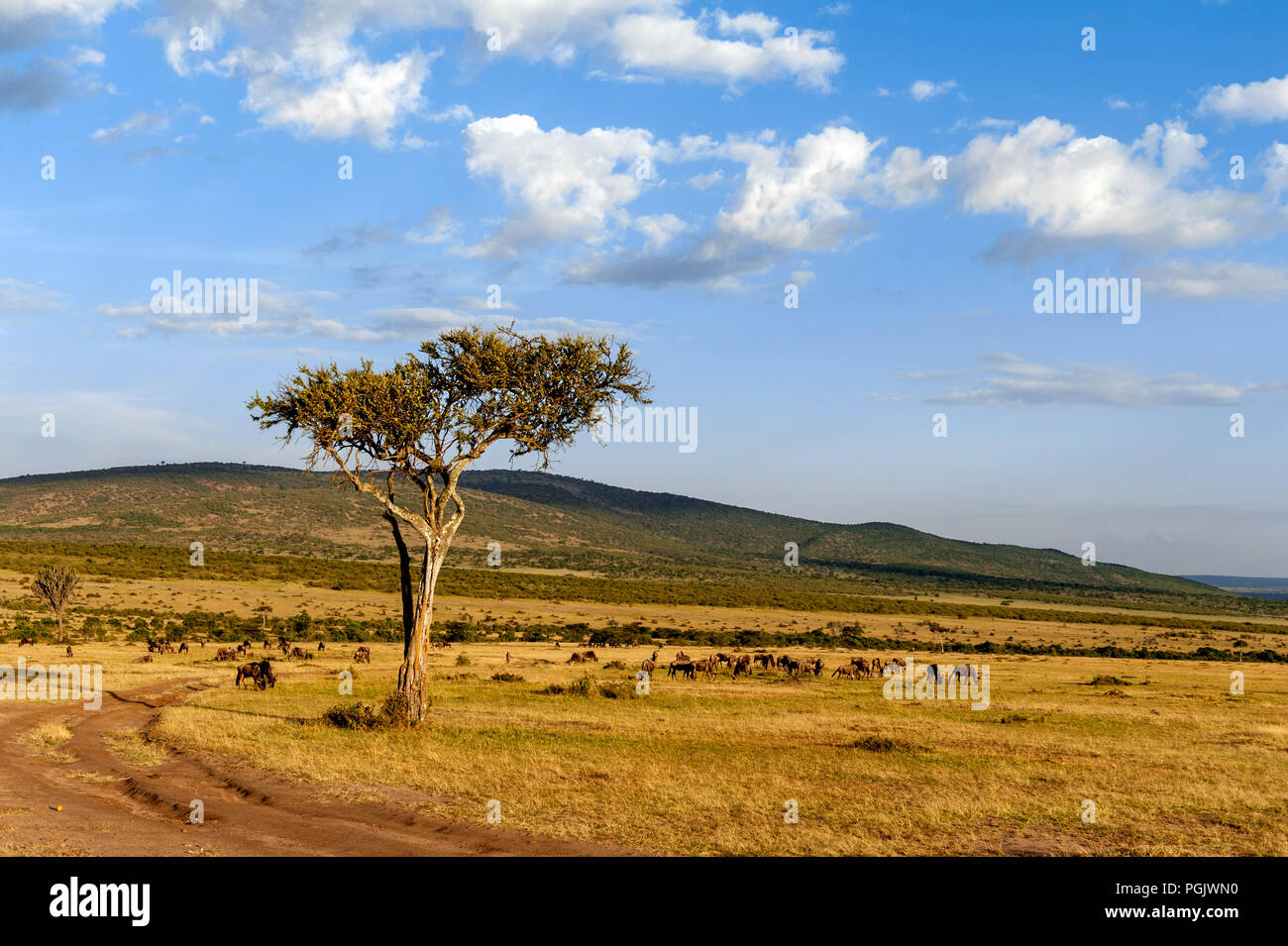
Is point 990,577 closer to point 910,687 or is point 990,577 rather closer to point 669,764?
point 910,687

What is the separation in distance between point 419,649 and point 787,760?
10447 mm

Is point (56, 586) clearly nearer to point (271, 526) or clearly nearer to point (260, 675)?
point (260, 675)

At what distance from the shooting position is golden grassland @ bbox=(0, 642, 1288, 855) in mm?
14164

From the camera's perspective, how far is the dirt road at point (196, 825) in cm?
1262

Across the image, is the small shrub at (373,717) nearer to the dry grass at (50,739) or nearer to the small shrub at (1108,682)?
the dry grass at (50,739)

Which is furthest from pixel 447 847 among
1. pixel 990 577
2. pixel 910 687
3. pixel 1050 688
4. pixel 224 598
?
pixel 990 577

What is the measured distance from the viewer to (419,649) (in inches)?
961

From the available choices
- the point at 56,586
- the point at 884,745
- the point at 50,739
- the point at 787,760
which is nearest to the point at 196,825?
the point at 50,739

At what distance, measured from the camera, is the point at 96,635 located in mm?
51812

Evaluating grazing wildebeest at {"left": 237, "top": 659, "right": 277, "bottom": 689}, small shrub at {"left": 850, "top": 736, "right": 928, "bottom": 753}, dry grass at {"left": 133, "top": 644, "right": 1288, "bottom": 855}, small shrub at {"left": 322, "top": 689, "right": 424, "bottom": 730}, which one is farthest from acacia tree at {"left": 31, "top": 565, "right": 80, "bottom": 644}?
small shrub at {"left": 850, "top": 736, "right": 928, "bottom": 753}

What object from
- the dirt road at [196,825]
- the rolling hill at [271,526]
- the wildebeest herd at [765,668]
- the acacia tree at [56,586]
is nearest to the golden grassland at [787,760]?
the dirt road at [196,825]

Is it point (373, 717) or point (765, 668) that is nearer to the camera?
point (373, 717)

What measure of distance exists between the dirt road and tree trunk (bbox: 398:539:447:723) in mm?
5696
